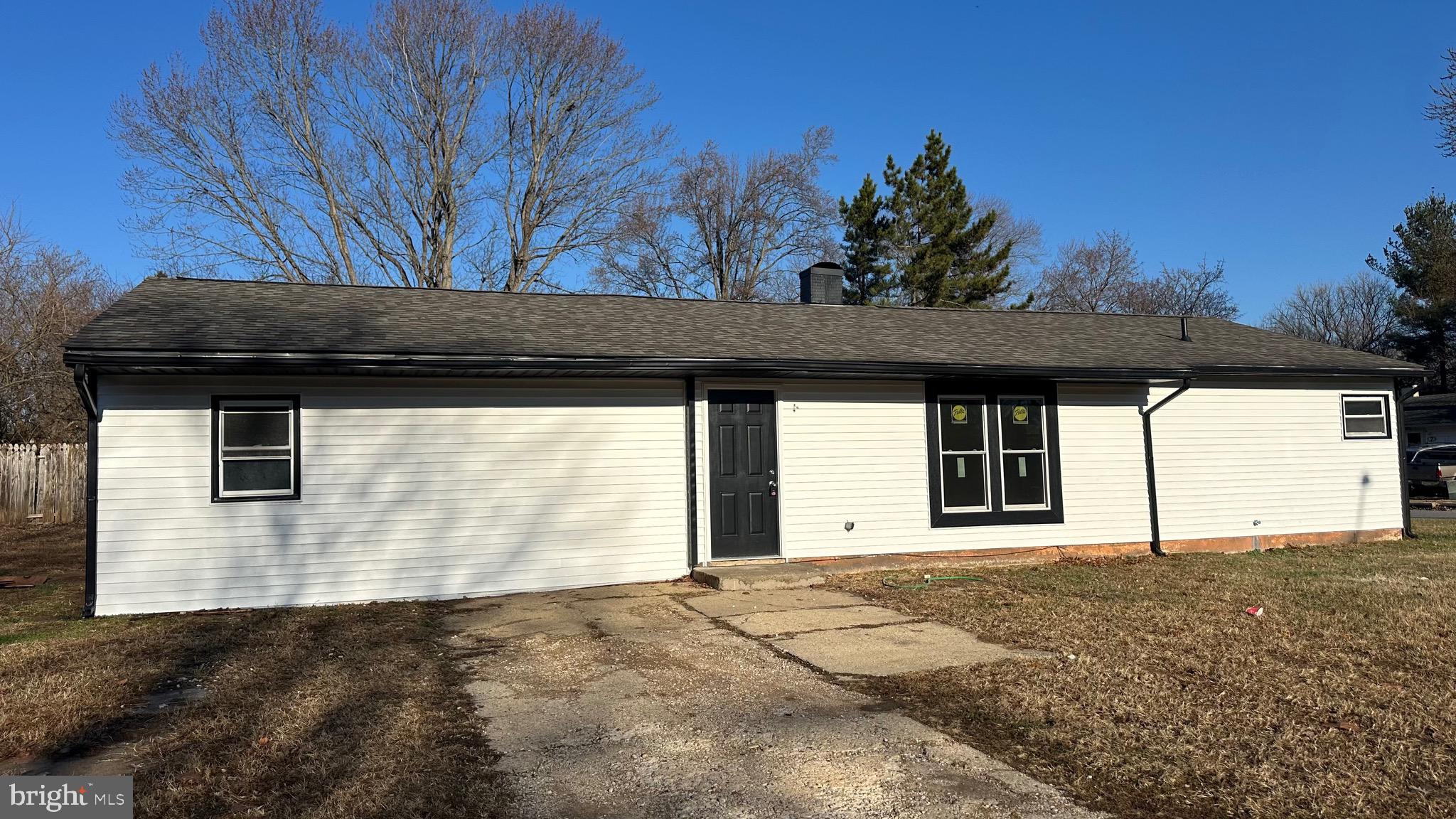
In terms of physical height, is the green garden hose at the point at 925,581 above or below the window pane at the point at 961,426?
below

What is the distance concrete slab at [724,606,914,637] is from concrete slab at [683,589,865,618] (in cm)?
18

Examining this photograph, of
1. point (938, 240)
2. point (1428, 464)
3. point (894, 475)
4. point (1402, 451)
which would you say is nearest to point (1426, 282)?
point (1428, 464)

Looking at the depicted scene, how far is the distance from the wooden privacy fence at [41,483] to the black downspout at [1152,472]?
1899 centimetres

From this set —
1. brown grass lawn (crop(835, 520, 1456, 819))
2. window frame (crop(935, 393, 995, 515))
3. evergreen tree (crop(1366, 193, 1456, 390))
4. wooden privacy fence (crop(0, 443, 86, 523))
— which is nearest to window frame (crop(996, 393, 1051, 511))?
window frame (crop(935, 393, 995, 515))

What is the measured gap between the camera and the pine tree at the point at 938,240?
100.0 ft

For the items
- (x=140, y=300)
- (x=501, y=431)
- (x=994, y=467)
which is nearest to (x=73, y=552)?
(x=140, y=300)

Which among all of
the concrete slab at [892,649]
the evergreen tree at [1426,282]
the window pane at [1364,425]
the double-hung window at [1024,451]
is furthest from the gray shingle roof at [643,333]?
the evergreen tree at [1426,282]

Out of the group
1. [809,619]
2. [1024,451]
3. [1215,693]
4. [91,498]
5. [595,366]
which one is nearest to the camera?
[1215,693]

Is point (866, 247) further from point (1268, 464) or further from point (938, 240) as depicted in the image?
point (1268, 464)

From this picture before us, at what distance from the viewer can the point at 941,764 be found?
13.6 feet

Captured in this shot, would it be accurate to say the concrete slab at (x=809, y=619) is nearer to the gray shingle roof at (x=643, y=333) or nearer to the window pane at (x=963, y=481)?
the gray shingle roof at (x=643, y=333)

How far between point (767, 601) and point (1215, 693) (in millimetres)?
4352

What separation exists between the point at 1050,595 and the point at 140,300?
10352 millimetres

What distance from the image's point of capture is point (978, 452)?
11.6 m
